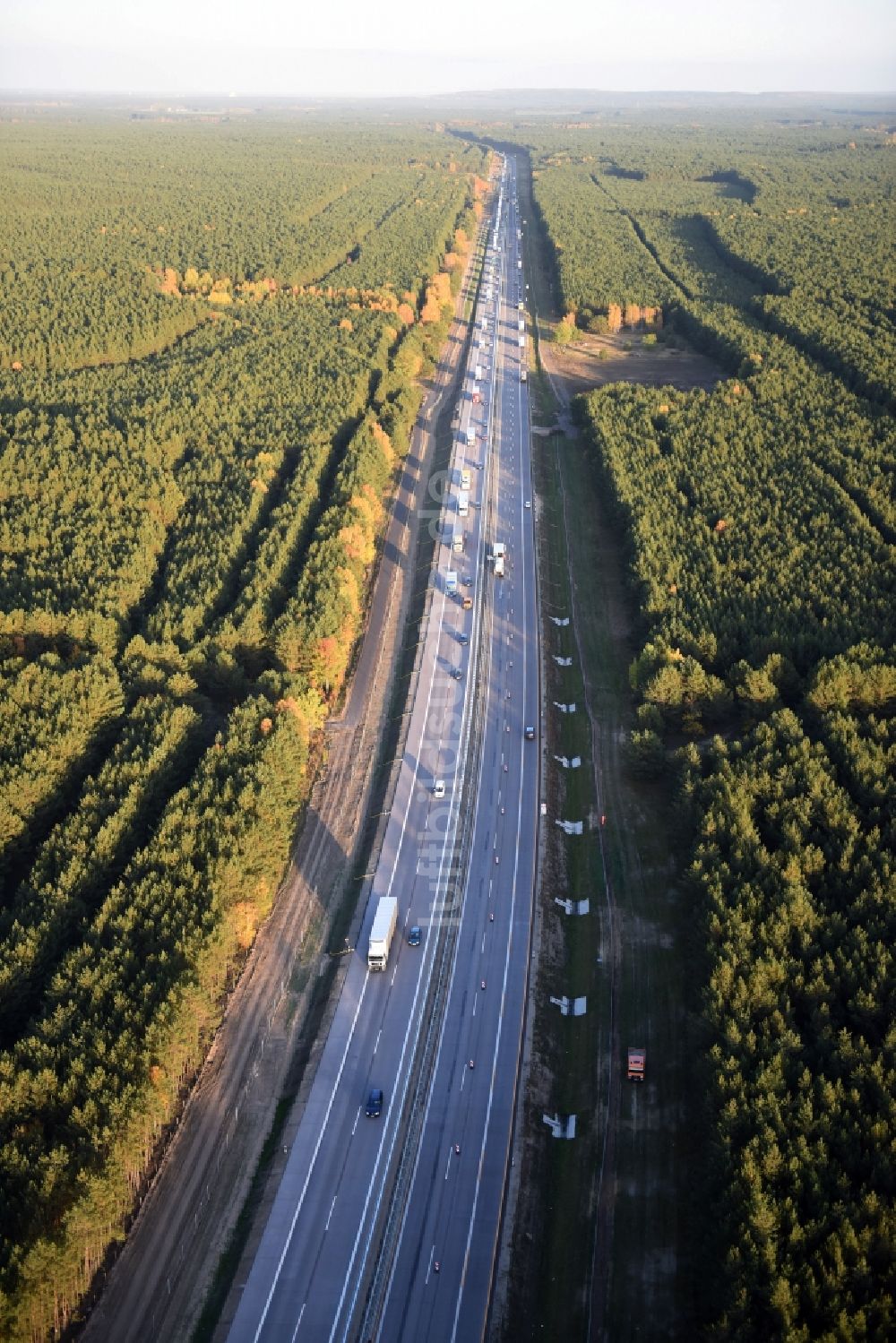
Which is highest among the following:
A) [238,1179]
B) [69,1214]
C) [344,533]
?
[344,533]

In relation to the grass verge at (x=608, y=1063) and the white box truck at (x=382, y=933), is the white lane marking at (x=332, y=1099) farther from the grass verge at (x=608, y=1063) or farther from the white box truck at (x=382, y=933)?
the grass verge at (x=608, y=1063)

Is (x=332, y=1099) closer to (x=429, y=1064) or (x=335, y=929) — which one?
(x=429, y=1064)

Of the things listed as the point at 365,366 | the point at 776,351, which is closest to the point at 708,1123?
the point at 365,366

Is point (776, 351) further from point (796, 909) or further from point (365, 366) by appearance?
point (796, 909)

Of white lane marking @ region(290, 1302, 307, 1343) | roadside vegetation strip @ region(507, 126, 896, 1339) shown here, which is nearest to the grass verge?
roadside vegetation strip @ region(507, 126, 896, 1339)

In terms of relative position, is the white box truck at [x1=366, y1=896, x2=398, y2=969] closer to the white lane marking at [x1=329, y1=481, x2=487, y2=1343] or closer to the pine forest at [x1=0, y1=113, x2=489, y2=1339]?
the white lane marking at [x1=329, y1=481, x2=487, y2=1343]

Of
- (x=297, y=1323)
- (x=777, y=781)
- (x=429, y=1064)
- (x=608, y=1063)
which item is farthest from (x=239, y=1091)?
(x=777, y=781)
